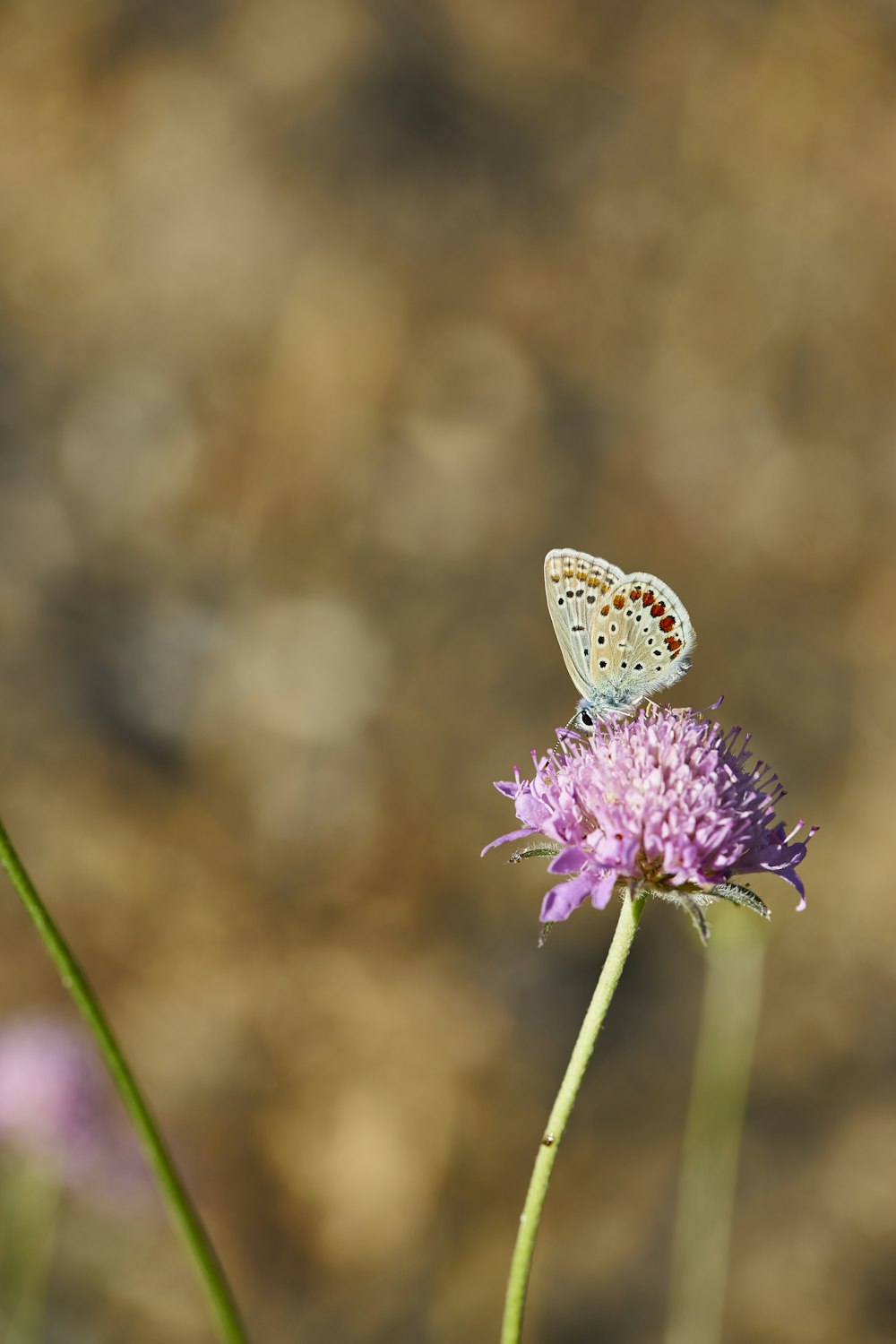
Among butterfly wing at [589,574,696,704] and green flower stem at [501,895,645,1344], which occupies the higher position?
butterfly wing at [589,574,696,704]

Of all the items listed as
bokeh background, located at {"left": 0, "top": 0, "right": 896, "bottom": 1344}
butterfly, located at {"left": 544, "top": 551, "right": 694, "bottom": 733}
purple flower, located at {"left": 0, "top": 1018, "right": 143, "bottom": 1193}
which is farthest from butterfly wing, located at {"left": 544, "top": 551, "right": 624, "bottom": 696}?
bokeh background, located at {"left": 0, "top": 0, "right": 896, "bottom": 1344}

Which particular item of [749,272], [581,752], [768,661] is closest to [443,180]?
[749,272]

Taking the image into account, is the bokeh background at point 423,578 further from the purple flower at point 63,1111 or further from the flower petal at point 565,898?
the flower petal at point 565,898

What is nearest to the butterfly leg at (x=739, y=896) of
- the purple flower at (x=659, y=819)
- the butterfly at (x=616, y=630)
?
the purple flower at (x=659, y=819)

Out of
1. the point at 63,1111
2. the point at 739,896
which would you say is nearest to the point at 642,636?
the point at 739,896

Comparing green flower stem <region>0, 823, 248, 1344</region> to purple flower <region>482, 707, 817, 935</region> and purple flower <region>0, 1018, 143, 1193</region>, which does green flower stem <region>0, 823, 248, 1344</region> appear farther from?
purple flower <region>0, 1018, 143, 1193</region>

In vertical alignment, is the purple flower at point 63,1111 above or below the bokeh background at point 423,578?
below

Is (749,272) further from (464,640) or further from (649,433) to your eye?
(464,640)
